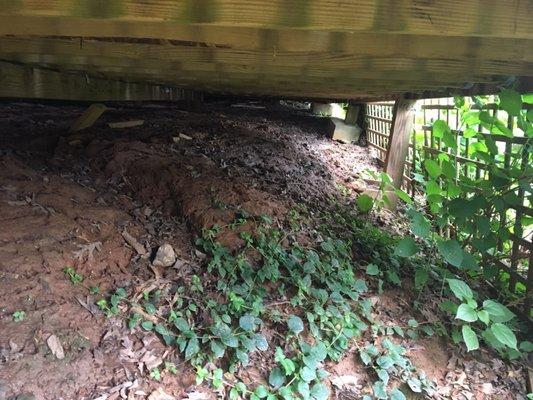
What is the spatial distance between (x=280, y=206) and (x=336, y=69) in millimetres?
1371

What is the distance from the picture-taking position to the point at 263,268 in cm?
302

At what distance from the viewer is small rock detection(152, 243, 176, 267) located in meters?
2.92

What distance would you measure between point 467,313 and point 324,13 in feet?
7.08

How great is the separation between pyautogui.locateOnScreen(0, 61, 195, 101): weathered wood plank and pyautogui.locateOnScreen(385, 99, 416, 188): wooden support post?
2952 mm

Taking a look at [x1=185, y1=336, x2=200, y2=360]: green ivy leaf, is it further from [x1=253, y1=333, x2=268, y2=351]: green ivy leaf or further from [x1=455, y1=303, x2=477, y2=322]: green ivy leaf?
[x1=455, y1=303, x2=477, y2=322]: green ivy leaf

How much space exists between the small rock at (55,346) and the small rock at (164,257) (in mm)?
808

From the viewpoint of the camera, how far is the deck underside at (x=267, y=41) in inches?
57.2

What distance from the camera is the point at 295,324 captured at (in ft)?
8.77

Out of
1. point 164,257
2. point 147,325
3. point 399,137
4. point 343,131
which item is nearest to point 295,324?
point 147,325

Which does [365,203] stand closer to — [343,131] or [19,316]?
[19,316]

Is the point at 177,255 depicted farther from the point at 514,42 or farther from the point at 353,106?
the point at 353,106

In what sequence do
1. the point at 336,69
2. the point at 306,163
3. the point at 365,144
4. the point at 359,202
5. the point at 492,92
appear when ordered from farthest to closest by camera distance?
1. the point at 365,144
2. the point at 306,163
3. the point at 359,202
4. the point at 492,92
5. the point at 336,69

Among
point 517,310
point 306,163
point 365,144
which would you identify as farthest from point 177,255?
point 365,144

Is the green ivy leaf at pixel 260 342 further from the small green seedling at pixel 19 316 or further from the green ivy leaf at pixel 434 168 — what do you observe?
the green ivy leaf at pixel 434 168
